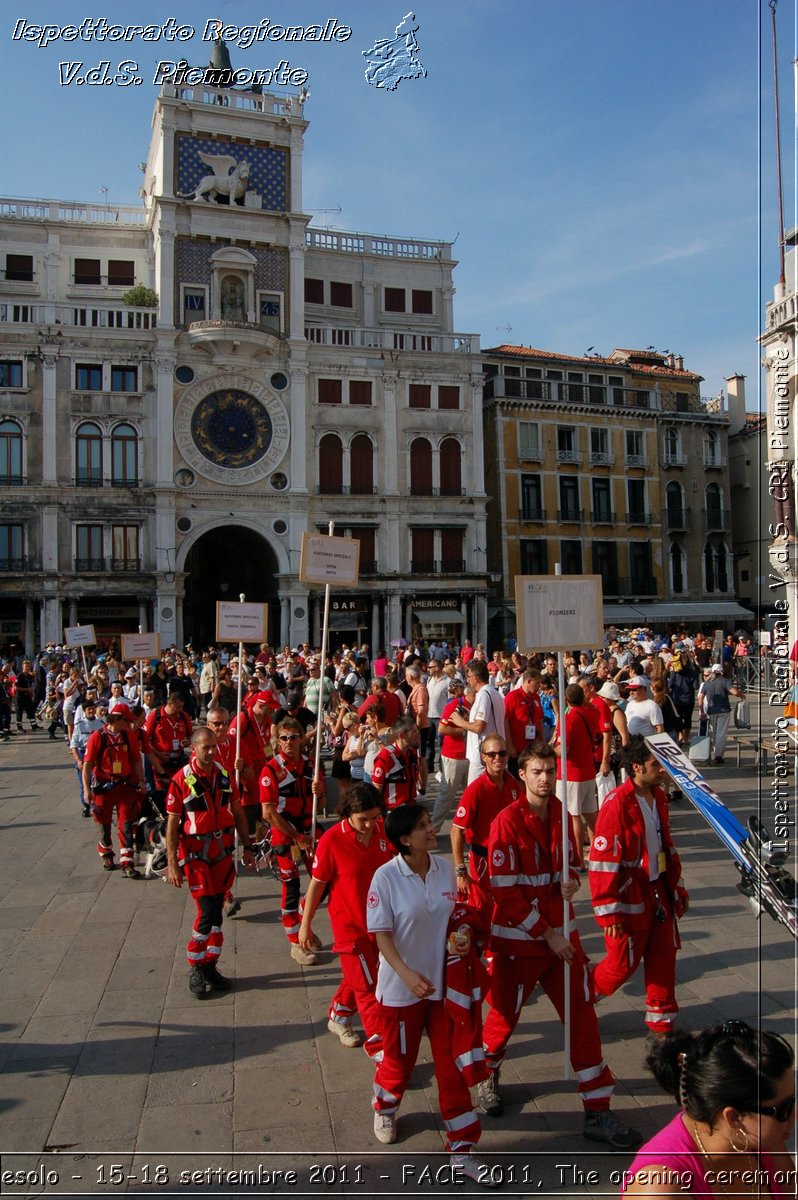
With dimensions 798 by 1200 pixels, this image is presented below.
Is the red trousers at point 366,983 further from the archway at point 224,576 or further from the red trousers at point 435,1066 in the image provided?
the archway at point 224,576

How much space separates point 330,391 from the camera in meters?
37.8

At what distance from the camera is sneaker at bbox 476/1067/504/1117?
14.6 ft

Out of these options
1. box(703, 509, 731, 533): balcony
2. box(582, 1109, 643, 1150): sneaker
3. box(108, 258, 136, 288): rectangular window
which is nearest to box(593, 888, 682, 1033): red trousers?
box(582, 1109, 643, 1150): sneaker

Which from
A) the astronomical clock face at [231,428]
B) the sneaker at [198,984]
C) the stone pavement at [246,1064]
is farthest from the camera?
the astronomical clock face at [231,428]

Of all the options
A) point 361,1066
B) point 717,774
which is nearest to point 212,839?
point 361,1066

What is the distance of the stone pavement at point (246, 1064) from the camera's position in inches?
158

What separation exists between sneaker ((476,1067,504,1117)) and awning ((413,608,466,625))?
110 ft

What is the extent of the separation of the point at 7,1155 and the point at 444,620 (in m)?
34.4

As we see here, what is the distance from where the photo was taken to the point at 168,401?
3512cm

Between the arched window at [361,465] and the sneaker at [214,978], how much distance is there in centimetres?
3230

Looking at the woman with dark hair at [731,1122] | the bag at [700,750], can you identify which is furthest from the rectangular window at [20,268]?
the woman with dark hair at [731,1122]

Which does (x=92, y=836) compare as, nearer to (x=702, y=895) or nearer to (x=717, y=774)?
(x=702, y=895)

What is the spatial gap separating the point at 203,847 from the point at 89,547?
30.4 metres

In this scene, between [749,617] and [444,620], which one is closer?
[444,620]
